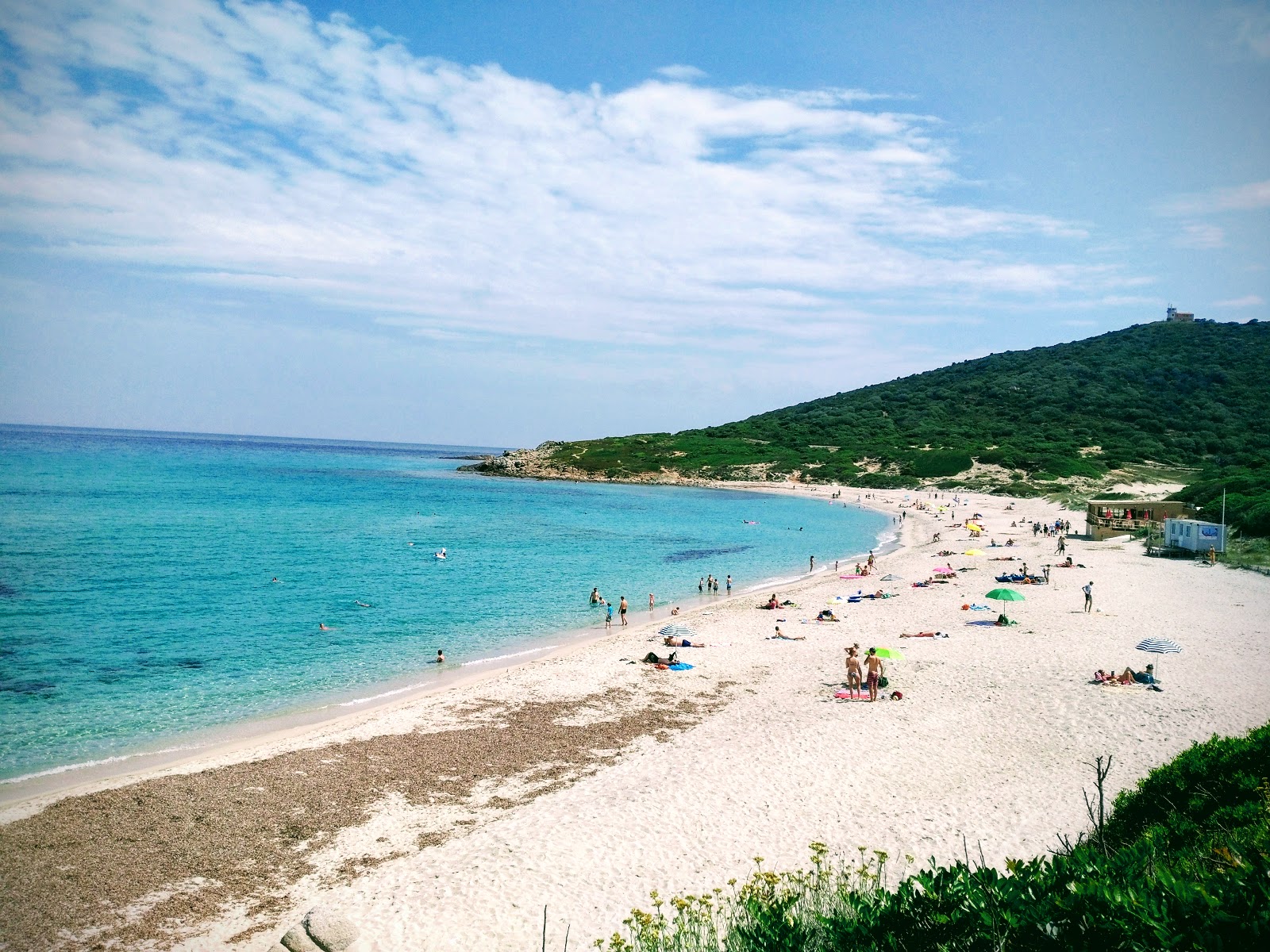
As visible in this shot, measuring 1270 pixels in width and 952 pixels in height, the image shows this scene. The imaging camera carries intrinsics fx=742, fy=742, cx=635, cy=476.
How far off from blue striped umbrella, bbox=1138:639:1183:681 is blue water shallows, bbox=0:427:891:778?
19042 mm

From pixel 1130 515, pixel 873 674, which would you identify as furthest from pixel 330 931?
pixel 1130 515

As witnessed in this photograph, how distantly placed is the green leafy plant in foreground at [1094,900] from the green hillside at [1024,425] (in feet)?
274

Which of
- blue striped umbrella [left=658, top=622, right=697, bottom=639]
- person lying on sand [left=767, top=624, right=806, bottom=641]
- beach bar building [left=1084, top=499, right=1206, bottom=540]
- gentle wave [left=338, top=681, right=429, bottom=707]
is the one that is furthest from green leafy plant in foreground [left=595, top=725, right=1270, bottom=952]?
beach bar building [left=1084, top=499, right=1206, bottom=540]

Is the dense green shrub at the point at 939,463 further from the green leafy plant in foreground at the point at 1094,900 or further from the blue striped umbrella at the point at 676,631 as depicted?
the green leafy plant in foreground at the point at 1094,900

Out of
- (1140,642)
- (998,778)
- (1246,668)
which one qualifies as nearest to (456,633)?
(998,778)

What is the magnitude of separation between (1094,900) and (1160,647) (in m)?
20.2

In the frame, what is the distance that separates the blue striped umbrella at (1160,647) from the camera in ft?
69.8

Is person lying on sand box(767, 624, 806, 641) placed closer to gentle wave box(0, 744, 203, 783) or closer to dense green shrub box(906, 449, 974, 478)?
gentle wave box(0, 744, 203, 783)

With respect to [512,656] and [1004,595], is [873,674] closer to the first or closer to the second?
[512,656]

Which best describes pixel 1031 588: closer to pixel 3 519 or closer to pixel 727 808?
pixel 727 808

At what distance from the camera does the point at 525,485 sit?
112125 mm

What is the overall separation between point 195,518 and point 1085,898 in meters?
67.5

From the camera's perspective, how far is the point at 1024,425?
112 m

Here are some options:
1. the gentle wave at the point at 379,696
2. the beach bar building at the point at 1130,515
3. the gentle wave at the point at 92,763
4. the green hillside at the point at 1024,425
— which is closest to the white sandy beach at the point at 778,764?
the gentle wave at the point at 379,696
